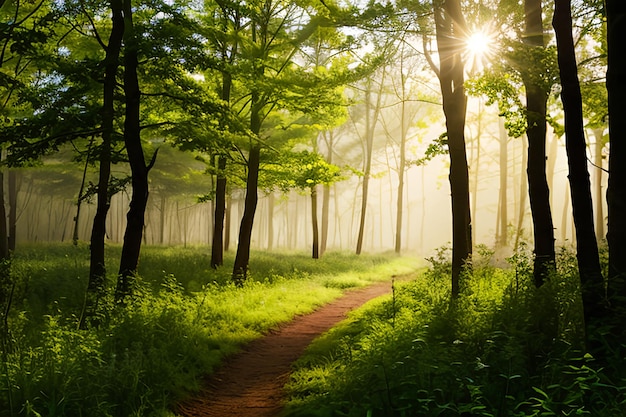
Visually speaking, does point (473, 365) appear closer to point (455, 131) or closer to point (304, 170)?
point (455, 131)

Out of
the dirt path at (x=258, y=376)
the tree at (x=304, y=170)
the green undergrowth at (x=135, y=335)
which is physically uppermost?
the tree at (x=304, y=170)

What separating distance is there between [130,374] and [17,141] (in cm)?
703

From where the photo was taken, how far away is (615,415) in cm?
349

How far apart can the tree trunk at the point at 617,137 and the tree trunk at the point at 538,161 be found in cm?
327

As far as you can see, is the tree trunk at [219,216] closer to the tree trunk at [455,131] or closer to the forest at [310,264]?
the forest at [310,264]

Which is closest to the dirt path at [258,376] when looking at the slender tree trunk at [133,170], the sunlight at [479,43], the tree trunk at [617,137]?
the slender tree trunk at [133,170]

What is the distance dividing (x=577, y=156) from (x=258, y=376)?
5.76 metres

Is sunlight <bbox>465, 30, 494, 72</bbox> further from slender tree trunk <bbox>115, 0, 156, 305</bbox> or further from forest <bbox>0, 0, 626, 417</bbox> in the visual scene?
slender tree trunk <bbox>115, 0, 156, 305</bbox>

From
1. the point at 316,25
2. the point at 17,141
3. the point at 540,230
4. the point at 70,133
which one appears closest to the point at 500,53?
the point at 540,230

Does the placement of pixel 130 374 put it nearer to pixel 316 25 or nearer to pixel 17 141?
pixel 17 141

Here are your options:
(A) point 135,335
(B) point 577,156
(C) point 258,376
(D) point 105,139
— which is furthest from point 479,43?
(A) point 135,335

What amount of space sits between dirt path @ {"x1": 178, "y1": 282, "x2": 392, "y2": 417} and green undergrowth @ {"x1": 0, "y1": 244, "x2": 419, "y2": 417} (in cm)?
26

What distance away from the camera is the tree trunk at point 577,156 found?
5285 millimetres

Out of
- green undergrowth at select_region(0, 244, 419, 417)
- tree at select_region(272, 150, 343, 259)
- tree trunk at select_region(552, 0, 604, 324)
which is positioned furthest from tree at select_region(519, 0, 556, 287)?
tree at select_region(272, 150, 343, 259)
